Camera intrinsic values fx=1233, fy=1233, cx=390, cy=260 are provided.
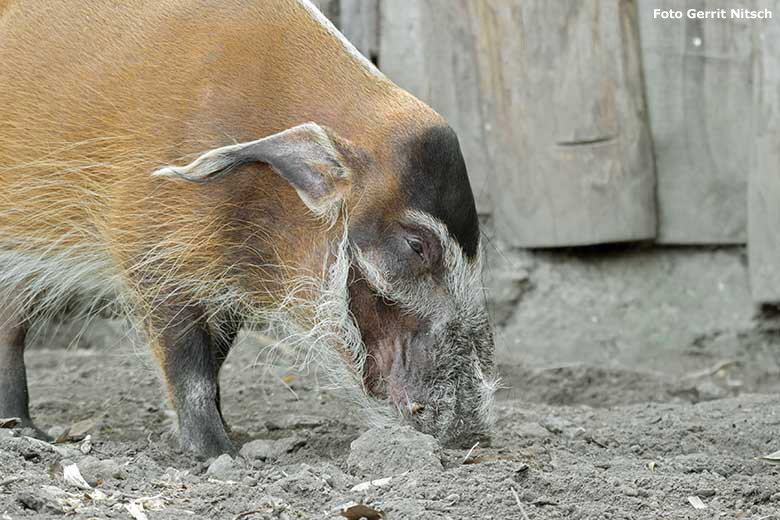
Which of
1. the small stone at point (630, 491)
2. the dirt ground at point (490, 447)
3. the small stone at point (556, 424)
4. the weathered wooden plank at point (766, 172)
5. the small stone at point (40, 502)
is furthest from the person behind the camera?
the weathered wooden plank at point (766, 172)

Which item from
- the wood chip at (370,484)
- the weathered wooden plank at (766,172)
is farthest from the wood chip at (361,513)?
the weathered wooden plank at (766,172)

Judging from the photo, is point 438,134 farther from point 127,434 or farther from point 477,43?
point 477,43

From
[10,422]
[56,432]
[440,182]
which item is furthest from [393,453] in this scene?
[56,432]

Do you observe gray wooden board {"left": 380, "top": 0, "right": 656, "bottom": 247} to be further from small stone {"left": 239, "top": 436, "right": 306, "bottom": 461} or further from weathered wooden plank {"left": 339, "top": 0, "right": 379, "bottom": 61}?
small stone {"left": 239, "top": 436, "right": 306, "bottom": 461}

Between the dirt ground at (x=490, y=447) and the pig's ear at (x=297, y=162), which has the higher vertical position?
the pig's ear at (x=297, y=162)

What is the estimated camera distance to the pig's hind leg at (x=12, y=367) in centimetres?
462

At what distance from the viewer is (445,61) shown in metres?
6.48

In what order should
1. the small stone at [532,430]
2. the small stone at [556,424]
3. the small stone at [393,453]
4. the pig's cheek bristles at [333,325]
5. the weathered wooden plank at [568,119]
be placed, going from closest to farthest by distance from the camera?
the small stone at [393,453]
the pig's cheek bristles at [333,325]
the small stone at [532,430]
the small stone at [556,424]
the weathered wooden plank at [568,119]

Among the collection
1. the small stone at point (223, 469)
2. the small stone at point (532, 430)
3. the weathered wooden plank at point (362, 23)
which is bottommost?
the small stone at point (532, 430)

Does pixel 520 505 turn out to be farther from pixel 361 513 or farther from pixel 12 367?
pixel 12 367

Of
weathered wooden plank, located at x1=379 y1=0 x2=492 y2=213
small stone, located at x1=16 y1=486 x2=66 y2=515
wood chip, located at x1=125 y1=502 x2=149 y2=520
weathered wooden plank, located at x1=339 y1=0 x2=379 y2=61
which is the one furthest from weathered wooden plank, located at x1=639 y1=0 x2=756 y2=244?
small stone, located at x1=16 y1=486 x2=66 y2=515

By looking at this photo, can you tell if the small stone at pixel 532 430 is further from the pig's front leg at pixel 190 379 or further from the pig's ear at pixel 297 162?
the pig's ear at pixel 297 162

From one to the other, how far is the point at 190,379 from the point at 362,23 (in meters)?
3.08

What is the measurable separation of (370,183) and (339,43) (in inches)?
23.8
